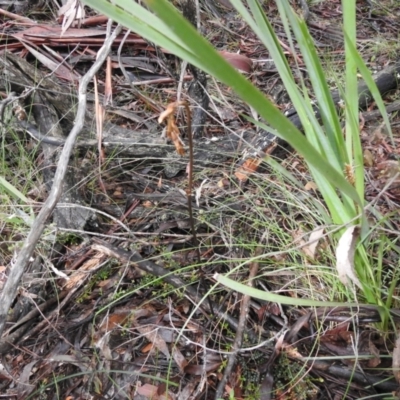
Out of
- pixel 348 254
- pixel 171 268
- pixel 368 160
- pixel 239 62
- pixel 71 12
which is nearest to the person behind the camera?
pixel 348 254

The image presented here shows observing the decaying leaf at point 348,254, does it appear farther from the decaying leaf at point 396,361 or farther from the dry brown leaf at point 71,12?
the dry brown leaf at point 71,12

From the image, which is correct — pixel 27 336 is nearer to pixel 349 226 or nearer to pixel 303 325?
pixel 303 325

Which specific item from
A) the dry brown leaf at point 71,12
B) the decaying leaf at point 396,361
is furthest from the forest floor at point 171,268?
Answer: the dry brown leaf at point 71,12

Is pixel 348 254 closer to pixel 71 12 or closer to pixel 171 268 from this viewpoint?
pixel 171 268

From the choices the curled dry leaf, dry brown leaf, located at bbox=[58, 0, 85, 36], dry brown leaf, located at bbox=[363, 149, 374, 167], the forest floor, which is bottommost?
the forest floor

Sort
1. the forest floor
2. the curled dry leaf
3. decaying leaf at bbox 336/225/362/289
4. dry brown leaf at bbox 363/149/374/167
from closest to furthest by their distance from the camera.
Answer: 1. decaying leaf at bbox 336/225/362/289
2. the forest floor
3. dry brown leaf at bbox 363/149/374/167
4. the curled dry leaf

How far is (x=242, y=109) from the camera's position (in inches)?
62.8

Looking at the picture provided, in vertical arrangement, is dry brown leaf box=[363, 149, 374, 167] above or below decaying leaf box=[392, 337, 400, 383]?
above

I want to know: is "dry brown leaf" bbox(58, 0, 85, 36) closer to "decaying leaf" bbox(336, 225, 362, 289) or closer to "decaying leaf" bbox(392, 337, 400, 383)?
"decaying leaf" bbox(336, 225, 362, 289)

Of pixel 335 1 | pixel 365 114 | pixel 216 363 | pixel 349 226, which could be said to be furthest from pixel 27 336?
pixel 335 1

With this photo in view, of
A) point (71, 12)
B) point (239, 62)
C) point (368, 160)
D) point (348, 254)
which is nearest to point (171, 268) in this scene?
point (348, 254)

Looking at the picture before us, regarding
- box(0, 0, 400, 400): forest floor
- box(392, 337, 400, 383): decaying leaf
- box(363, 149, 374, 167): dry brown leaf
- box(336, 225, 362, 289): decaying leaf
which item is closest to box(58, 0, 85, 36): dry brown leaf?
box(0, 0, 400, 400): forest floor

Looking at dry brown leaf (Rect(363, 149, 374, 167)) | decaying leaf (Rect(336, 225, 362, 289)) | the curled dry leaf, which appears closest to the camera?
decaying leaf (Rect(336, 225, 362, 289))

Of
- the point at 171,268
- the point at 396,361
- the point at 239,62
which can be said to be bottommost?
the point at 171,268
